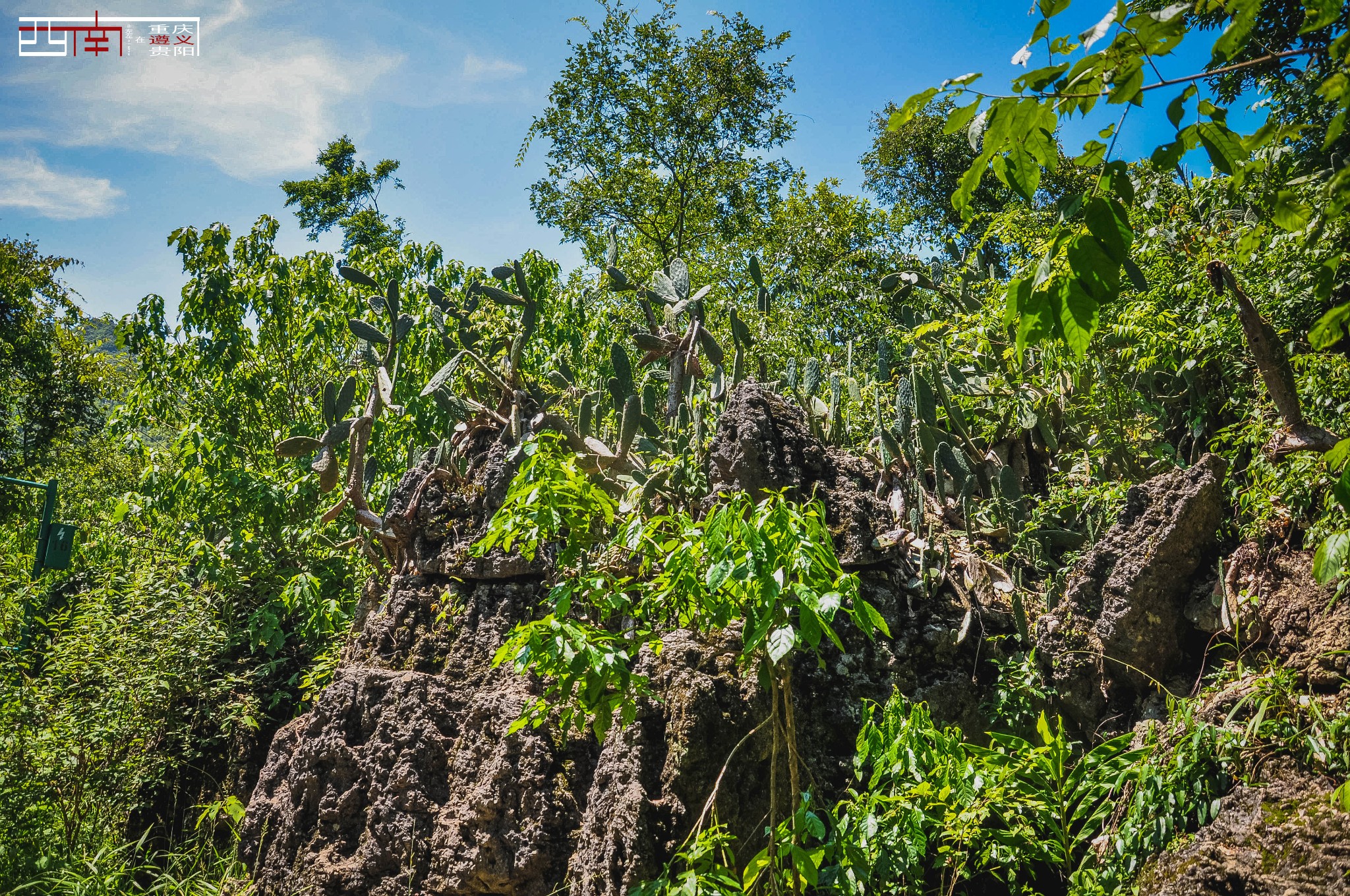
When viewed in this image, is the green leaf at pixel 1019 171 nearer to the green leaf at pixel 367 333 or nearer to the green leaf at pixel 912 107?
the green leaf at pixel 912 107

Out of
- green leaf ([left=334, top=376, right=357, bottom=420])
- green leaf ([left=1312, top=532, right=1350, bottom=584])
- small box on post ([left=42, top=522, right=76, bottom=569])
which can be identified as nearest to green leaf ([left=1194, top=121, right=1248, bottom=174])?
green leaf ([left=1312, top=532, right=1350, bottom=584])

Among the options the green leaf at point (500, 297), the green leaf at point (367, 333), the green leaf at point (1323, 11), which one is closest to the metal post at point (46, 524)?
the green leaf at point (367, 333)

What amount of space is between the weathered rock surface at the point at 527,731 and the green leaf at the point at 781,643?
0.92 meters

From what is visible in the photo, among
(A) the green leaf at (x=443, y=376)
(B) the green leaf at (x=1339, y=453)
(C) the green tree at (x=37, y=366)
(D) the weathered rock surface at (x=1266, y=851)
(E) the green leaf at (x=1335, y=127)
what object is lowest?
(D) the weathered rock surface at (x=1266, y=851)

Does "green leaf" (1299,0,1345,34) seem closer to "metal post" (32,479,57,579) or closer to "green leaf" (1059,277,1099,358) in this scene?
"green leaf" (1059,277,1099,358)

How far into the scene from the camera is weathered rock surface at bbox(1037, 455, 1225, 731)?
3279 mm

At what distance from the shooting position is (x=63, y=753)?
4984 millimetres

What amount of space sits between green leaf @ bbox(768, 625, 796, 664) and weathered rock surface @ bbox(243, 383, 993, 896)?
92cm

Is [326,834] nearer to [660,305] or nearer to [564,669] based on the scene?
[564,669]

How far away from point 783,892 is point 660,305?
3.66 m

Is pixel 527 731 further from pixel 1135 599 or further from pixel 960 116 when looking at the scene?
pixel 960 116

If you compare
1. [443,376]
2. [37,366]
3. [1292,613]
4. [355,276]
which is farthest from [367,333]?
[37,366]

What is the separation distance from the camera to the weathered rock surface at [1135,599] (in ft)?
10.8

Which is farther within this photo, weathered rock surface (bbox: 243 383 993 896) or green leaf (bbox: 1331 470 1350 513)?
weathered rock surface (bbox: 243 383 993 896)
